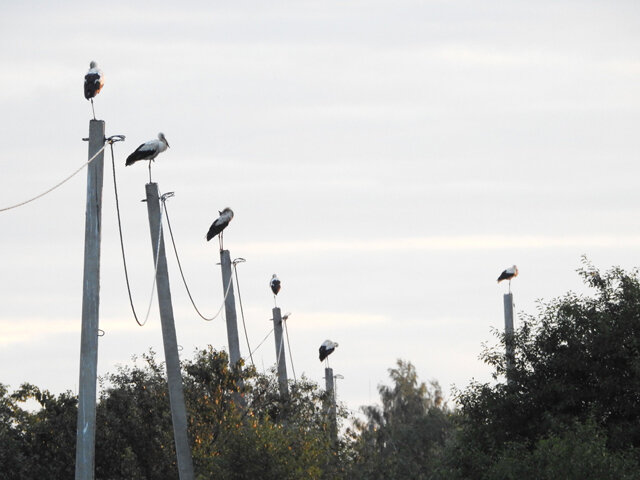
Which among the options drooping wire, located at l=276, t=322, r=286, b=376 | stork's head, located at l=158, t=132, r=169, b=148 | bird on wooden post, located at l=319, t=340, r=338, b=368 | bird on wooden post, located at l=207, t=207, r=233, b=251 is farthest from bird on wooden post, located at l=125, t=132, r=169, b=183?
bird on wooden post, located at l=319, t=340, r=338, b=368

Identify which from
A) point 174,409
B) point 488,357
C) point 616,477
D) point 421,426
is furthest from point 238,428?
point 421,426

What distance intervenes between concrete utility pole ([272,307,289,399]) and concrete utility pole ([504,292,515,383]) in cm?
648

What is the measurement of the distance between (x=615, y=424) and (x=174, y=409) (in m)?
9.89

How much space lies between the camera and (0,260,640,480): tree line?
2733 centimetres

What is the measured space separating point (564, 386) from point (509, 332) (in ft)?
8.89

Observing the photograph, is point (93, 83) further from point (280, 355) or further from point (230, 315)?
point (280, 355)

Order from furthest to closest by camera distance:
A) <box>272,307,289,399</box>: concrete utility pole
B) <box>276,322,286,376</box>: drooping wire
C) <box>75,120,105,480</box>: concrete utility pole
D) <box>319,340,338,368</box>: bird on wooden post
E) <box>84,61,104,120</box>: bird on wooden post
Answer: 1. <box>319,340,338,368</box>: bird on wooden post
2. <box>276,322,286,376</box>: drooping wire
3. <box>272,307,289,399</box>: concrete utility pole
4. <box>84,61,104,120</box>: bird on wooden post
5. <box>75,120,105,480</box>: concrete utility pole

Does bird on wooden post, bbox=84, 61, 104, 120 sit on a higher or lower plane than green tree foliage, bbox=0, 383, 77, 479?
higher

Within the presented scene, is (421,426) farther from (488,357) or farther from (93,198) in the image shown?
(93,198)

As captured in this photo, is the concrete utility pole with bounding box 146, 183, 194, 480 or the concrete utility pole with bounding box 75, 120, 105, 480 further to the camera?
the concrete utility pole with bounding box 146, 183, 194, 480

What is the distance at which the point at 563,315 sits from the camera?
31.1 m

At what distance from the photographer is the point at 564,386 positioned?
30.3m

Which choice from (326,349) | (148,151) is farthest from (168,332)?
(326,349)

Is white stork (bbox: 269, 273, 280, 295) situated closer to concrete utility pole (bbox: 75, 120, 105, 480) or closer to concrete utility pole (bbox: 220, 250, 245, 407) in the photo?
concrete utility pole (bbox: 220, 250, 245, 407)
